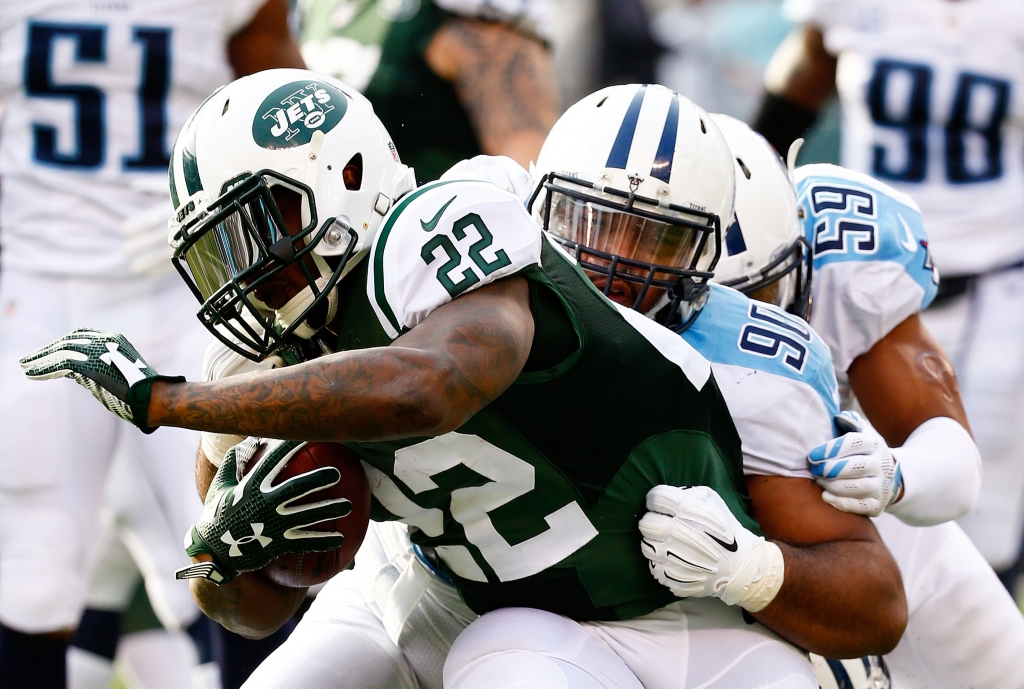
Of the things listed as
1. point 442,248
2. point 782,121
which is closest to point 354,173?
point 442,248

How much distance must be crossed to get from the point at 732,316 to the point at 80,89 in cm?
249

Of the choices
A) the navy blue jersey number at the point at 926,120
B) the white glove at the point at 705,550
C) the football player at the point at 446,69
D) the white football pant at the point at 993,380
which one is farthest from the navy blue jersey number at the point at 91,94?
the white football pant at the point at 993,380

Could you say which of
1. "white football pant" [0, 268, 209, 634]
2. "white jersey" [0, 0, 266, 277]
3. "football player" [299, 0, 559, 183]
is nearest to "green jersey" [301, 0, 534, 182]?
"football player" [299, 0, 559, 183]

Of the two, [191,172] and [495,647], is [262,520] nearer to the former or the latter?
[495,647]

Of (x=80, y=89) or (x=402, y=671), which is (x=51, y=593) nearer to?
(x=80, y=89)

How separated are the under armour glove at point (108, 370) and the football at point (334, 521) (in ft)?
1.34

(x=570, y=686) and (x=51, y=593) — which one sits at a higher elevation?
(x=570, y=686)

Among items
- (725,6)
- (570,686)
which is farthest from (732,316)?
(725,6)

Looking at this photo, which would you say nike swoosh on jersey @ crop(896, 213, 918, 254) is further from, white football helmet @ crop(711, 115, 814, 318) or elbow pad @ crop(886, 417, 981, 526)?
elbow pad @ crop(886, 417, 981, 526)

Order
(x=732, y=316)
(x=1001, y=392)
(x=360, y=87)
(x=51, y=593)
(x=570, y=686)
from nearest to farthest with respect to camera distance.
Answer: (x=570, y=686) < (x=732, y=316) < (x=51, y=593) < (x=360, y=87) < (x=1001, y=392)

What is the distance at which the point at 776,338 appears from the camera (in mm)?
2832

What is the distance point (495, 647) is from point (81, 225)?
8.53 feet

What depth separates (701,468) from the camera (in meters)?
2.63

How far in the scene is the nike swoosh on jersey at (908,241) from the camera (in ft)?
11.0
